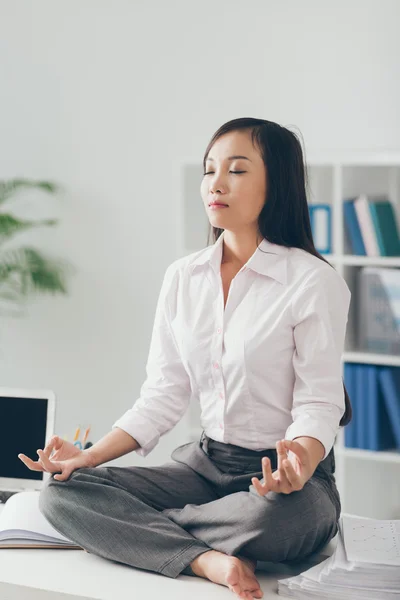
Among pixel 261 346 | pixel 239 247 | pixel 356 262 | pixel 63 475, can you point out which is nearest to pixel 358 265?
pixel 356 262

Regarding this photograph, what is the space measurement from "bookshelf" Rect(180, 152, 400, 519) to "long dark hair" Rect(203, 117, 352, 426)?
85 cm

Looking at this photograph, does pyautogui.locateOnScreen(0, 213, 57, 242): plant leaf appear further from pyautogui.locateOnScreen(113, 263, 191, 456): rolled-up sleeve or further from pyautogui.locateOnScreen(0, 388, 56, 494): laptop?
pyautogui.locateOnScreen(113, 263, 191, 456): rolled-up sleeve

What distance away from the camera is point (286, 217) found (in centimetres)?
174

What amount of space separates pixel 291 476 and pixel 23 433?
815 millimetres

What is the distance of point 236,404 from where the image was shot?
5.50 feet

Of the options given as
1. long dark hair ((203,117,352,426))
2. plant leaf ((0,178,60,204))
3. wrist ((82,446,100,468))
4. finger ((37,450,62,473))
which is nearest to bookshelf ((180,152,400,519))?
plant leaf ((0,178,60,204))

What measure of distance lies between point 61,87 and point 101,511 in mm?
2108

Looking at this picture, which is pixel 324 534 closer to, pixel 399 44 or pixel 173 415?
pixel 173 415

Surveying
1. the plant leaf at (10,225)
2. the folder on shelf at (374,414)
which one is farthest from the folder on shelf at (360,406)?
the plant leaf at (10,225)

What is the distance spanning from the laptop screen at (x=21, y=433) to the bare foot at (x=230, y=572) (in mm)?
598

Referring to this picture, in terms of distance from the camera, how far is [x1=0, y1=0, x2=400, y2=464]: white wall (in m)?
2.88

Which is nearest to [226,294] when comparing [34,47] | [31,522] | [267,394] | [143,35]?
[267,394]

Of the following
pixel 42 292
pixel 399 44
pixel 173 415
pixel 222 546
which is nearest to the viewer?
pixel 222 546

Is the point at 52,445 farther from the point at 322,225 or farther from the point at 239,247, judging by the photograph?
the point at 322,225
